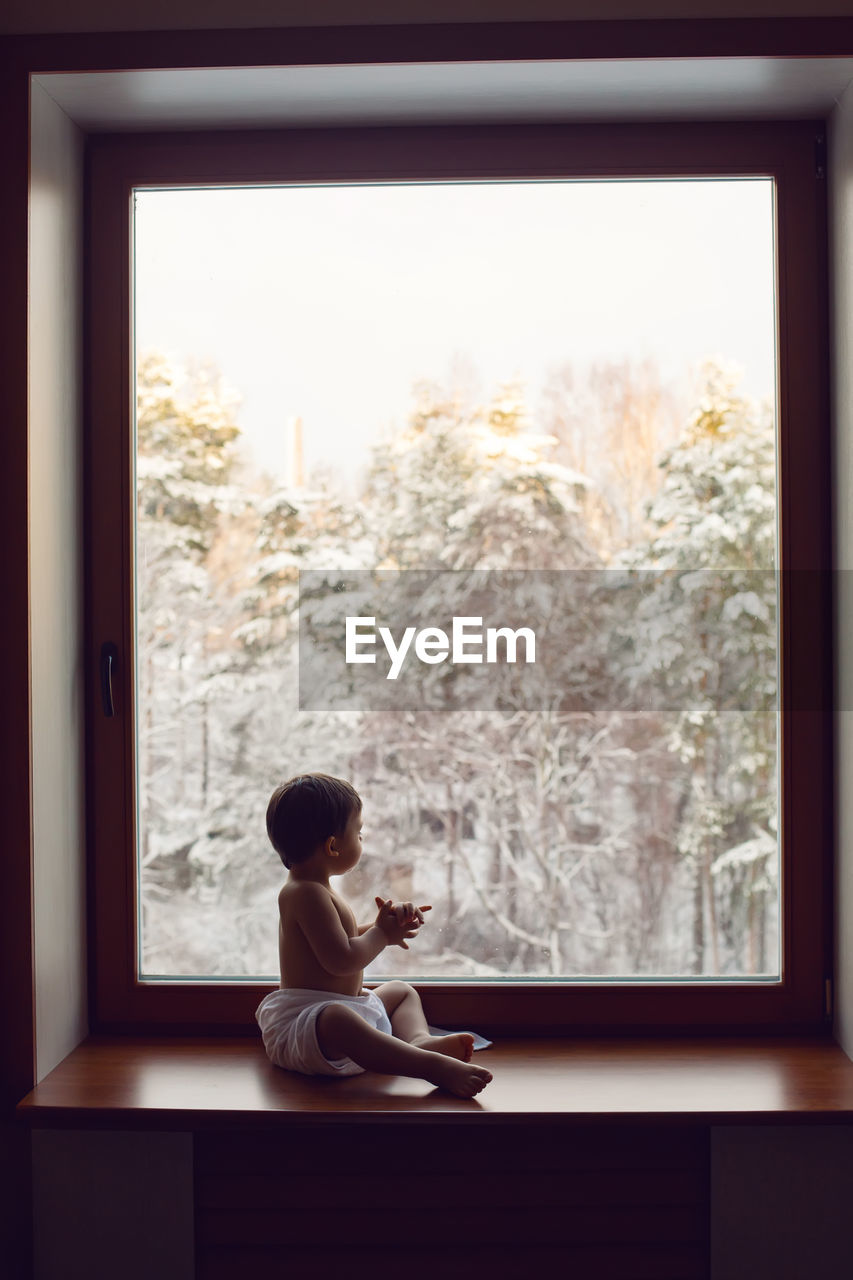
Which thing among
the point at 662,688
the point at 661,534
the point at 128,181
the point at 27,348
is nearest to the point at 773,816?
the point at 662,688

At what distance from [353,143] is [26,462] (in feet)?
2.32

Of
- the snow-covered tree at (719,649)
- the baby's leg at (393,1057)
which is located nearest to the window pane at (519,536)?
the snow-covered tree at (719,649)

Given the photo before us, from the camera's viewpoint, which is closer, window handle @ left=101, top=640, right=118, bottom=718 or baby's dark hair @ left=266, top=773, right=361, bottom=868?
baby's dark hair @ left=266, top=773, right=361, bottom=868

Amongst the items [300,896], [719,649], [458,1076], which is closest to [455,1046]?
[458,1076]

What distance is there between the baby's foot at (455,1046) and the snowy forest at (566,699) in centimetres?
19

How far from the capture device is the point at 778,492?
4.84ft

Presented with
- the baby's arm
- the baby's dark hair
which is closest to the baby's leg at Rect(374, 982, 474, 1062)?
the baby's arm

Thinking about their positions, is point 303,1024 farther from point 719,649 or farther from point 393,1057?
point 719,649

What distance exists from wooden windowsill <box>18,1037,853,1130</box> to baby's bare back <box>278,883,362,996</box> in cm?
12

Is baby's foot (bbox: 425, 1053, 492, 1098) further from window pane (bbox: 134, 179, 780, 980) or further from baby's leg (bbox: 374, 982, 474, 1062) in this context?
window pane (bbox: 134, 179, 780, 980)

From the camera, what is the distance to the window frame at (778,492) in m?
1.47

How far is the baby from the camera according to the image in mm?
1274
